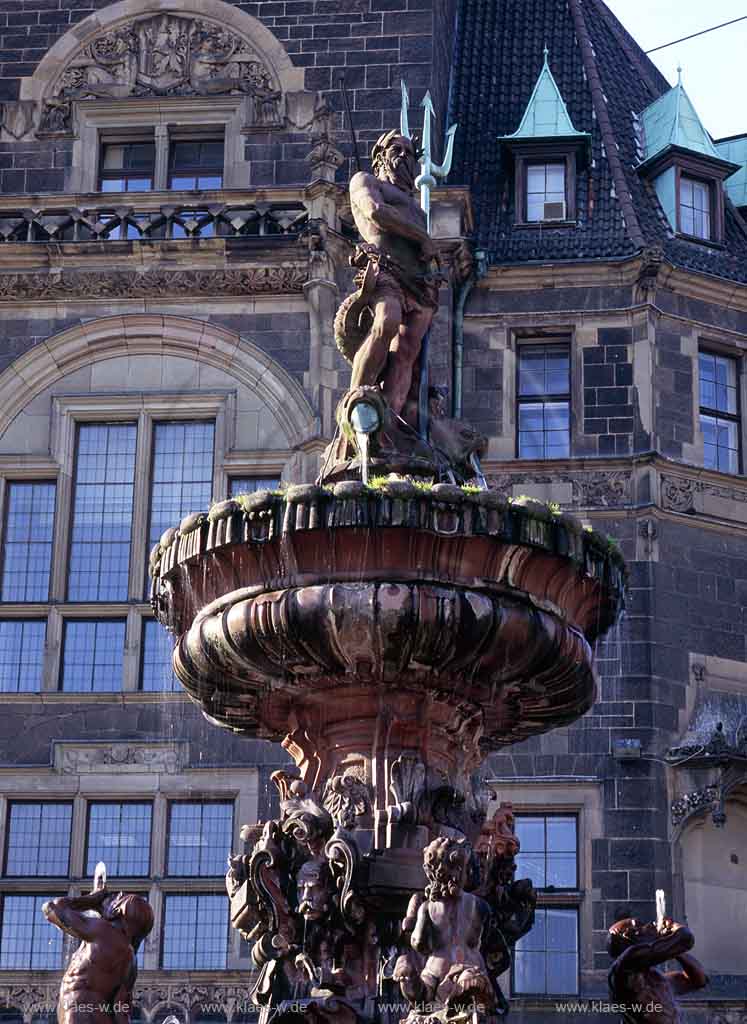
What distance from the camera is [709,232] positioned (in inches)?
1190

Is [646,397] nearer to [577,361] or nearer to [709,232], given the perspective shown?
[577,361]

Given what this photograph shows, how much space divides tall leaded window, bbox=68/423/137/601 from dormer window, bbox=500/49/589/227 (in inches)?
247

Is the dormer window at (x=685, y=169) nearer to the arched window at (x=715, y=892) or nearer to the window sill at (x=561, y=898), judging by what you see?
the arched window at (x=715, y=892)

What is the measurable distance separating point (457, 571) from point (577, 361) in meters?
14.3

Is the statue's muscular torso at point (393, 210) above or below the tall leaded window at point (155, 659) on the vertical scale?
above

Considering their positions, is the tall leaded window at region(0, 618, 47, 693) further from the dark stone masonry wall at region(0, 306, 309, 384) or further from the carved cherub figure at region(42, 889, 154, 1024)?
the carved cherub figure at region(42, 889, 154, 1024)

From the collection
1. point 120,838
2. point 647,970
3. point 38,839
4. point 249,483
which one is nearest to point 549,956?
point 120,838

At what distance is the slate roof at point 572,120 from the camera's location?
29.4 meters

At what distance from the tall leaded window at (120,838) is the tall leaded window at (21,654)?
5.92 ft

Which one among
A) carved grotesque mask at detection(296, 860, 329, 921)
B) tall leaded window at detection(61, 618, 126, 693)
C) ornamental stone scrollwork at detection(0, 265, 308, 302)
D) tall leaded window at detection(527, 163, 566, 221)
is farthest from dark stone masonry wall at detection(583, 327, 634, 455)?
carved grotesque mask at detection(296, 860, 329, 921)

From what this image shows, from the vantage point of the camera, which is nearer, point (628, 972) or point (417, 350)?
point (628, 972)

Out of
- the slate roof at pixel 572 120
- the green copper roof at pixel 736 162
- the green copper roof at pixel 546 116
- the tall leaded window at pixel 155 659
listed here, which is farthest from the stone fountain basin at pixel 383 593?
the green copper roof at pixel 736 162

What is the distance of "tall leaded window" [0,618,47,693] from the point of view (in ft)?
88.9

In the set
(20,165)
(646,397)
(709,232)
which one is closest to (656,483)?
(646,397)
